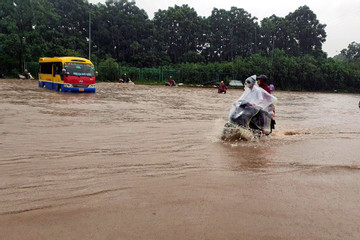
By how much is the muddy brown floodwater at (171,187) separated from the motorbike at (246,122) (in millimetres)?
235

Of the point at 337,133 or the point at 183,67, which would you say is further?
the point at 183,67

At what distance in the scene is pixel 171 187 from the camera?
377 cm

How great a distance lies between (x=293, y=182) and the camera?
416 cm

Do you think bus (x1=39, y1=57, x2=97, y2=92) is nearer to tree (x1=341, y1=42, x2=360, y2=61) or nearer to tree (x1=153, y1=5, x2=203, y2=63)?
tree (x1=153, y1=5, x2=203, y2=63)

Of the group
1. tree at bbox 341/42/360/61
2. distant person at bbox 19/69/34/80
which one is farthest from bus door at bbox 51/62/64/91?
tree at bbox 341/42/360/61

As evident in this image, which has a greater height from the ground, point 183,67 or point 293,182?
point 183,67

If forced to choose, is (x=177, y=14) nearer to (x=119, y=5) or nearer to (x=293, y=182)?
(x=119, y=5)

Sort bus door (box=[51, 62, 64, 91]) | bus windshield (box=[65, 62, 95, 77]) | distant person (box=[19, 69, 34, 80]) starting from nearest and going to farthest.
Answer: bus windshield (box=[65, 62, 95, 77]) → bus door (box=[51, 62, 64, 91]) → distant person (box=[19, 69, 34, 80])

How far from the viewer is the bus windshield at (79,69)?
19062mm

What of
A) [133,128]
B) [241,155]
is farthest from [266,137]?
[133,128]

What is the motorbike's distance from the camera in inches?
273

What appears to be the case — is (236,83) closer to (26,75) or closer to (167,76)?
(167,76)

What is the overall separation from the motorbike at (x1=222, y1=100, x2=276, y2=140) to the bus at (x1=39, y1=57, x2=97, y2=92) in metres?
14.0

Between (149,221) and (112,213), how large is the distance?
362 mm
